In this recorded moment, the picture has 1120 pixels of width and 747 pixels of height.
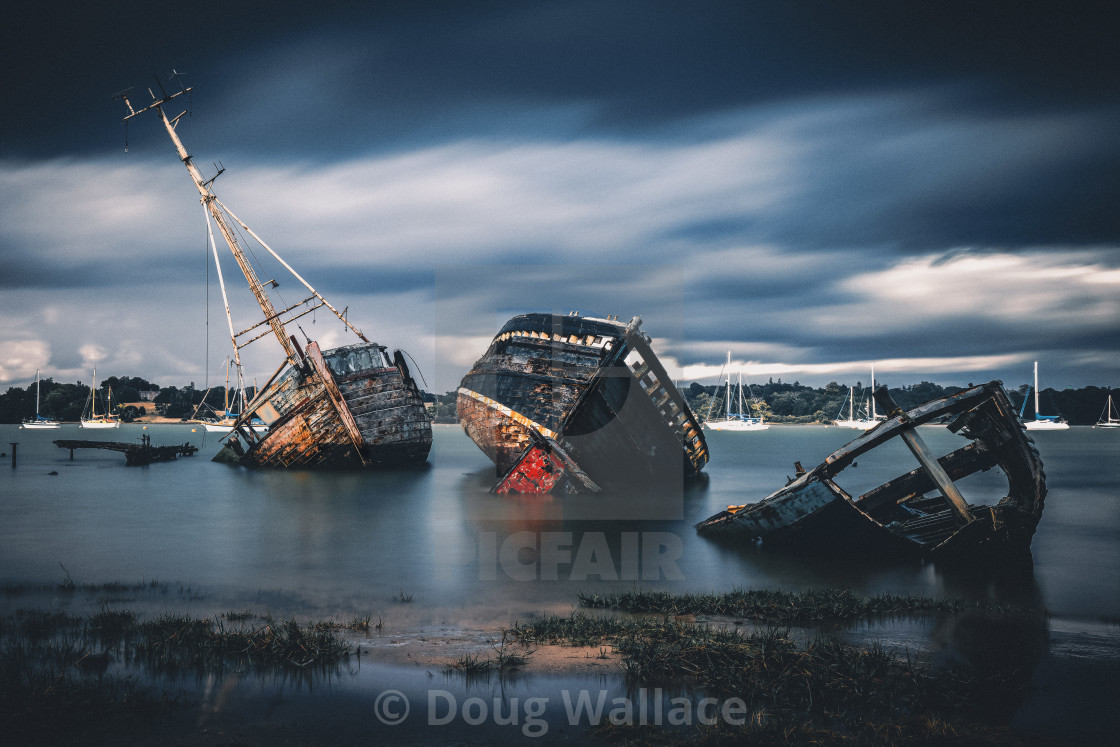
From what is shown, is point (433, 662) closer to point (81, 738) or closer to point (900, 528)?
point (81, 738)

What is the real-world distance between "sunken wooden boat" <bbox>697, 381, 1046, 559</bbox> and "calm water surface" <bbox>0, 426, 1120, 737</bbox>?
409 millimetres

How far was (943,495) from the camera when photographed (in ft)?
36.0

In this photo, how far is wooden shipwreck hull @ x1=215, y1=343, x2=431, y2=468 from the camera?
998 inches

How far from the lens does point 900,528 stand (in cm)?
1184

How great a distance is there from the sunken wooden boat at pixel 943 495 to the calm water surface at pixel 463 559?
0.41 metres

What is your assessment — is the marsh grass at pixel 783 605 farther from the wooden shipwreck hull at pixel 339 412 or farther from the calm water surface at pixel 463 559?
the wooden shipwreck hull at pixel 339 412

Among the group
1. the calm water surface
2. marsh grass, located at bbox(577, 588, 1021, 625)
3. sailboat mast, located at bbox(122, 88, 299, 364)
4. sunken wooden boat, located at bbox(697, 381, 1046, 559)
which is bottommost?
the calm water surface

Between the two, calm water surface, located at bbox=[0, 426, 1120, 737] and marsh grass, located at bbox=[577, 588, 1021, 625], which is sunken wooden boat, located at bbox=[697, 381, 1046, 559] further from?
marsh grass, located at bbox=[577, 588, 1021, 625]

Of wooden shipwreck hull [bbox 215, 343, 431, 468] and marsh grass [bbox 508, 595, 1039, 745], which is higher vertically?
wooden shipwreck hull [bbox 215, 343, 431, 468]

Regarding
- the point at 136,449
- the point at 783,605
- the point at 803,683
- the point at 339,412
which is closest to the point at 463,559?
the point at 783,605

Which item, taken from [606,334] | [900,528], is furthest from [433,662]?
[606,334]

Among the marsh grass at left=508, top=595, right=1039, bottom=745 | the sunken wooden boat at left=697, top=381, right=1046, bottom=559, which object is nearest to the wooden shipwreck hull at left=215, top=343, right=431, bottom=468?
the sunken wooden boat at left=697, top=381, right=1046, bottom=559

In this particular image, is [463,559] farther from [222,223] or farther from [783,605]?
[222,223]

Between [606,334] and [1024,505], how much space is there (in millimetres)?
10921
